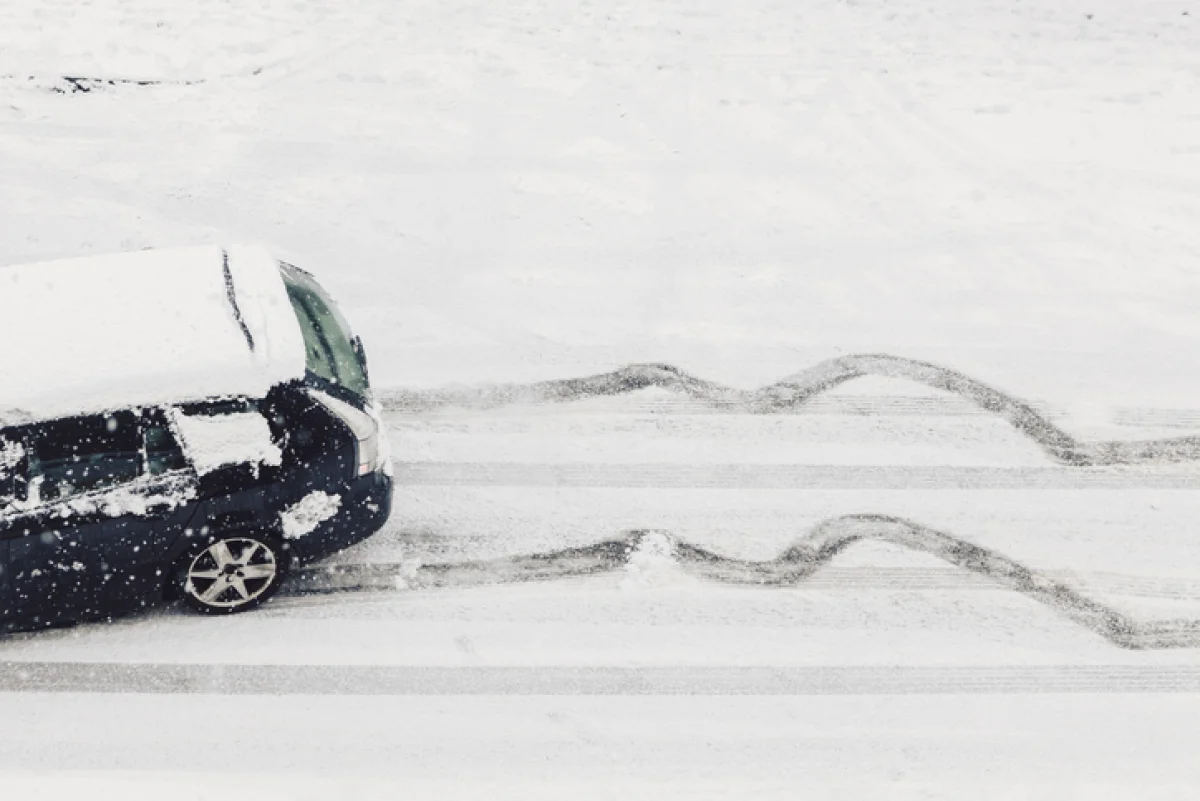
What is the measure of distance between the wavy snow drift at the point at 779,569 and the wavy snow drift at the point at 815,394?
1266mm

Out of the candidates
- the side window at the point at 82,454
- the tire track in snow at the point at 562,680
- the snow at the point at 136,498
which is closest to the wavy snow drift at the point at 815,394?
the tire track in snow at the point at 562,680

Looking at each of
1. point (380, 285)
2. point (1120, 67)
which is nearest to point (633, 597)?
point (380, 285)

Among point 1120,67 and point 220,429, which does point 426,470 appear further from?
point 1120,67

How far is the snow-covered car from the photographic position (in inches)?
207

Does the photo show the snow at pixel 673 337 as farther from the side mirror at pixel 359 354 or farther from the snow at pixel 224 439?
the side mirror at pixel 359 354

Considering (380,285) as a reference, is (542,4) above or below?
above

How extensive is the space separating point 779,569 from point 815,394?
1.79 m

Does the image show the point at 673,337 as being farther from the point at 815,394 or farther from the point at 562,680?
the point at 562,680

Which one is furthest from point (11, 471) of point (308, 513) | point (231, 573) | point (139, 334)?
point (308, 513)

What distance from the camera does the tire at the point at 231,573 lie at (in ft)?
18.6

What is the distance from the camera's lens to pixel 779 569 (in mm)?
6316

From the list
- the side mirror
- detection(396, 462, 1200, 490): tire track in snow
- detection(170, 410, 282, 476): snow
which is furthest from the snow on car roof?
detection(396, 462, 1200, 490): tire track in snow

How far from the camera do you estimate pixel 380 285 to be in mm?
8430

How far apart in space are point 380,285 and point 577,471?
263 cm
